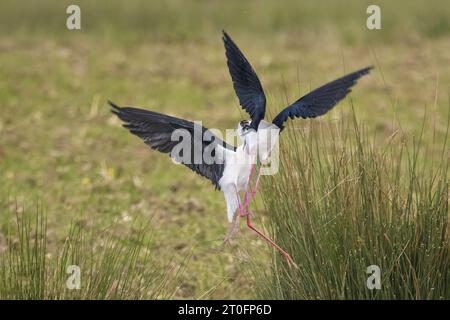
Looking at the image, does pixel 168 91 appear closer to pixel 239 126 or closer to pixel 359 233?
pixel 359 233

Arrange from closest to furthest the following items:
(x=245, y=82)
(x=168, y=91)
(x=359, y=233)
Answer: (x=245, y=82) < (x=359, y=233) < (x=168, y=91)

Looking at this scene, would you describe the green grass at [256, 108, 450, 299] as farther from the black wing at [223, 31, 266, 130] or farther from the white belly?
the black wing at [223, 31, 266, 130]

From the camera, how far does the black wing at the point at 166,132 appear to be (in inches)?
117

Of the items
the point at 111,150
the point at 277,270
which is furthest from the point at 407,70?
the point at 277,270

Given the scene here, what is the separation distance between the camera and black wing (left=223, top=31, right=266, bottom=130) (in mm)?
2885

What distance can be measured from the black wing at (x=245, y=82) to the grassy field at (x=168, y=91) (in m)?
0.76

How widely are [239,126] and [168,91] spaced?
16.3ft

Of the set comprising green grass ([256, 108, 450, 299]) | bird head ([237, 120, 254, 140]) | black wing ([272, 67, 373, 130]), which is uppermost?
black wing ([272, 67, 373, 130])

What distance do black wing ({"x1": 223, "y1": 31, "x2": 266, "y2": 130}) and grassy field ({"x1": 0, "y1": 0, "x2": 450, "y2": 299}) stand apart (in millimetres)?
759


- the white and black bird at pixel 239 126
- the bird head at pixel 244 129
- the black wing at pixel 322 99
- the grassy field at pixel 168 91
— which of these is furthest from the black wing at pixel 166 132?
the grassy field at pixel 168 91

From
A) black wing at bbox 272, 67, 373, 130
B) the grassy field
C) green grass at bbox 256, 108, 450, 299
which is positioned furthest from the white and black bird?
the grassy field

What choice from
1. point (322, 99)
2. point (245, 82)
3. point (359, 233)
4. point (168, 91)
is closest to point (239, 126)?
point (245, 82)

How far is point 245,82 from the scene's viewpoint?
2.96m

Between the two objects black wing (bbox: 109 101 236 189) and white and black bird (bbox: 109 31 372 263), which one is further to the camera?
black wing (bbox: 109 101 236 189)
